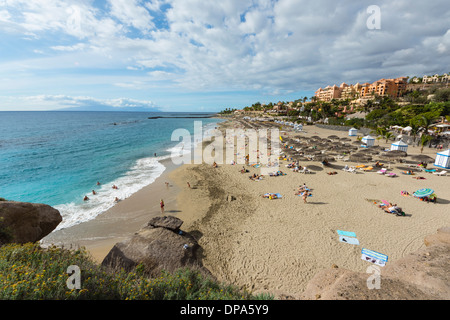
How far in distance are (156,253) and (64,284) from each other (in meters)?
4.37

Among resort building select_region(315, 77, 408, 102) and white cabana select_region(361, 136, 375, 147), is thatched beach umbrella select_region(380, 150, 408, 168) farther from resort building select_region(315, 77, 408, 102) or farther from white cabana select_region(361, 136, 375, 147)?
resort building select_region(315, 77, 408, 102)

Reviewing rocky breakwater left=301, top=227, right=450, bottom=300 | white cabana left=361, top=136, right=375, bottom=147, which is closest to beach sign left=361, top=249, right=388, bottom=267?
rocky breakwater left=301, top=227, right=450, bottom=300

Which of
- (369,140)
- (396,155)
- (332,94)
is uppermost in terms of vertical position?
(332,94)

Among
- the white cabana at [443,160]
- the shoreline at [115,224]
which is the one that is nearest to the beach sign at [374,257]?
the shoreline at [115,224]

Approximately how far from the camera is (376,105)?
A: 2409 inches

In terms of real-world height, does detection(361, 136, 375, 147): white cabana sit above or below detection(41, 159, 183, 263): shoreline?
above

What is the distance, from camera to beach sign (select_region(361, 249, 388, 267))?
775 cm

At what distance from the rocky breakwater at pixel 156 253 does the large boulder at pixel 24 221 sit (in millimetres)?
3191

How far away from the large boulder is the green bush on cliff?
2.93 metres

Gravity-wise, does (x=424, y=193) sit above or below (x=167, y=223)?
above

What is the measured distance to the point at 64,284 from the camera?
362 cm

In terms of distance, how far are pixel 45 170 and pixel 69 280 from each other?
27439mm

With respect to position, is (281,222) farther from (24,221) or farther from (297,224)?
(24,221)

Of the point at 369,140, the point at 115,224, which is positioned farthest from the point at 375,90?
the point at 115,224
